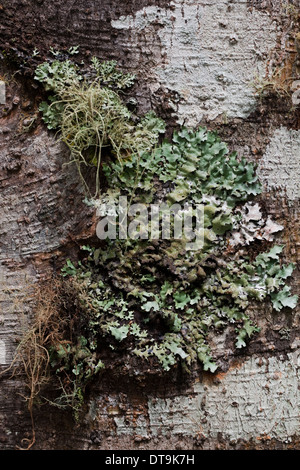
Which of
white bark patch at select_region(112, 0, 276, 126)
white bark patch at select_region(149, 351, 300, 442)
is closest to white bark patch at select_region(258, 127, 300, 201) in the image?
white bark patch at select_region(112, 0, 276, 126)

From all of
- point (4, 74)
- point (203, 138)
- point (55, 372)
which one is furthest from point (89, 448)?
point (4, 74)

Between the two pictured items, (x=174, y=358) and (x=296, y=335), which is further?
(x=296, y=335)

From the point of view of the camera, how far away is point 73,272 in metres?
1.77

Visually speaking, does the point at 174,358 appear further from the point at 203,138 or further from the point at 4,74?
the point at 4,74

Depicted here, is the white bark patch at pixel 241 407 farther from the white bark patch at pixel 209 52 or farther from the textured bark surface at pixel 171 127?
the white bark patch at pixel 209 52

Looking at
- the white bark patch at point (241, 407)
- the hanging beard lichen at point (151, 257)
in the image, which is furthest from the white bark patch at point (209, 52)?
the white bark patch at point (241, 407)

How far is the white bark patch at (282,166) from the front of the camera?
182 centimetres

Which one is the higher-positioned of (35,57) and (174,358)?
(35,57)

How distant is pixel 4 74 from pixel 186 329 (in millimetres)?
1160

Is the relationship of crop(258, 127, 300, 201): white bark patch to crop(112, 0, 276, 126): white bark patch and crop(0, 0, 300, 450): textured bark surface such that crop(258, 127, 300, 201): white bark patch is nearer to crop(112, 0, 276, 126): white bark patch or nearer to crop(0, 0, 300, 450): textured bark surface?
crop(0, 0, 300, 450): textured bark surface

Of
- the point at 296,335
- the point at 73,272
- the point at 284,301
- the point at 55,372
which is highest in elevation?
the point at 73,272

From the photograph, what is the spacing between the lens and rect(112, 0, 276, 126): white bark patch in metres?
1.77

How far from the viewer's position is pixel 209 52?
70.2 inches

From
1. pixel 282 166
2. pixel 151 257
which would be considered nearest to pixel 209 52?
pixel 282 166
